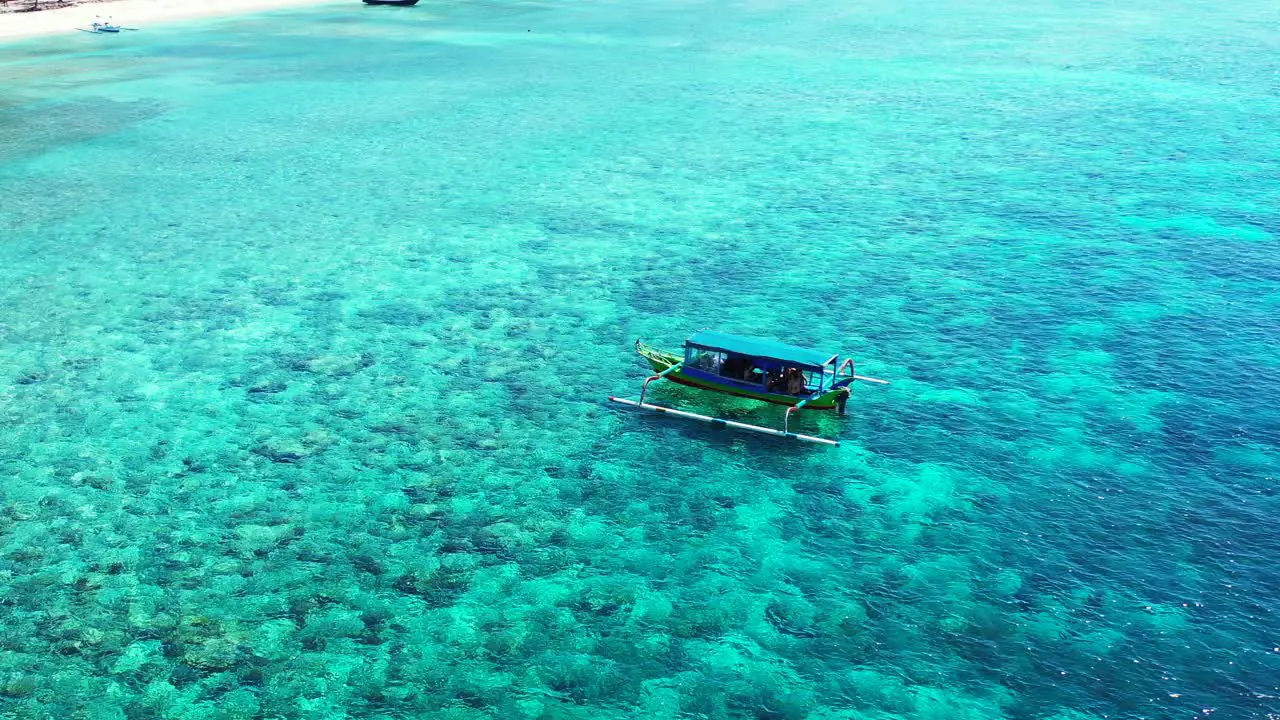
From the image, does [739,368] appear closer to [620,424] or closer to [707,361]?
[707,361]

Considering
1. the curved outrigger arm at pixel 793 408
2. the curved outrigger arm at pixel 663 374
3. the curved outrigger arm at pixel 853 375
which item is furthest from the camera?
the curved outrigger arm at pixel 853 375

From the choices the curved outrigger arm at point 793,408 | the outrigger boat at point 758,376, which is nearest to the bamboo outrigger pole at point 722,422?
the outrigger boat at point 758,376

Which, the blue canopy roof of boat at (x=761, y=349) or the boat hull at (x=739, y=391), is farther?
the boat hull at (x=739, y=391)

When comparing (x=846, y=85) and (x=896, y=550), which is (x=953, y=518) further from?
(x=846, y=85)

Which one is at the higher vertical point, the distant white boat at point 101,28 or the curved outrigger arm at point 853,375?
the distant white boat at point 101,28

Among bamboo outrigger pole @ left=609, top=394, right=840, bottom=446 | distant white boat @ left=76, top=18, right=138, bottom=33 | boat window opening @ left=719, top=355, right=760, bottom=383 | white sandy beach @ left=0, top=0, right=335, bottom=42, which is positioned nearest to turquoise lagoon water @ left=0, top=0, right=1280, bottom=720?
bamboo outrigger pole @ left=609, top=394, right=840, bottom=446

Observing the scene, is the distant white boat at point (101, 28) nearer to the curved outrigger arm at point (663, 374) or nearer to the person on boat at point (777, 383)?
the curved outrigger arm at point (663, 374)

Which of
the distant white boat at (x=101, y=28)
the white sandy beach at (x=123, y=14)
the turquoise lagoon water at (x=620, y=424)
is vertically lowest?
the turquoise lagoon water at (x=620, y=424)

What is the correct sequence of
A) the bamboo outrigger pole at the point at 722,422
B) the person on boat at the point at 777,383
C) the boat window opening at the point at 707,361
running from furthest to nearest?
the boat window opening at the point at 707,361 < the person on boat at the point at 777,383 < the bamboo outrigger pole at the point at 722,422

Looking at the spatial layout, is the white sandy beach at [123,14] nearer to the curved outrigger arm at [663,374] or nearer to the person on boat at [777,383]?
the curved outrigger arm at [663,374]
